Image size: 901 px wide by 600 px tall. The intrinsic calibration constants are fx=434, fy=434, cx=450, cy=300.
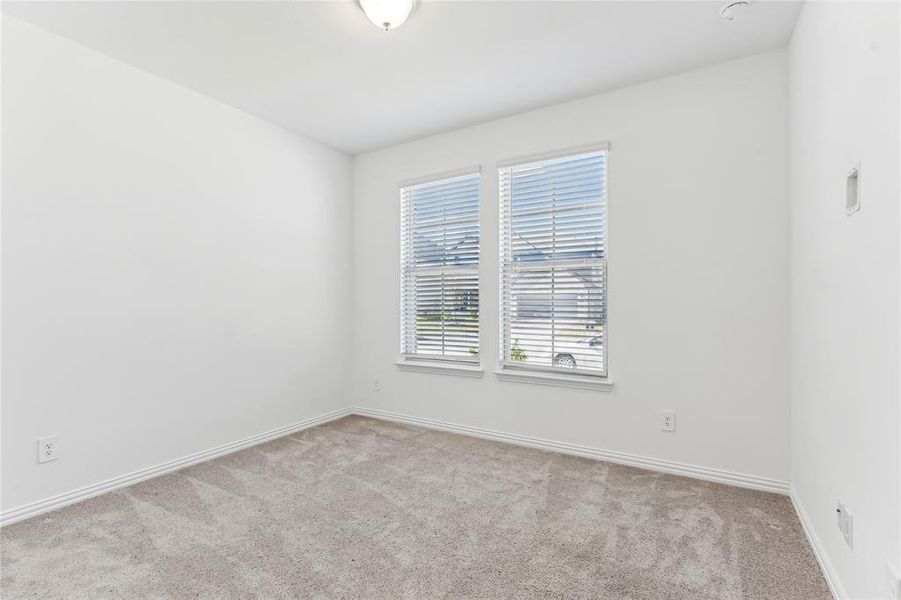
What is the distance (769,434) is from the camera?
8.56 feet

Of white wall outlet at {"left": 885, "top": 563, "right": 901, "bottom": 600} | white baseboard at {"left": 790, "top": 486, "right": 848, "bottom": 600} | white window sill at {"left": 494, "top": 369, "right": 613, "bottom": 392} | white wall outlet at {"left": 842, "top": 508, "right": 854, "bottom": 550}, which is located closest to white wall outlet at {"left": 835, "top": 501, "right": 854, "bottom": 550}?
white wall outlet at {"left": 842, "top": 508, "right": 854, "bottom": 550}

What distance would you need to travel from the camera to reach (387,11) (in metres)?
2.11

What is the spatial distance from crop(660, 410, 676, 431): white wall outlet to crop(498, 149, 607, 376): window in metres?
A: 0.47

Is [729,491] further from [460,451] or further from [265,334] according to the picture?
[265,334]

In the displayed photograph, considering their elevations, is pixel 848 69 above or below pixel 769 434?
above

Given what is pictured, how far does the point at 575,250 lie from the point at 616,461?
1542 mm

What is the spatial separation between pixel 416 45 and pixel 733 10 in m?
1.67

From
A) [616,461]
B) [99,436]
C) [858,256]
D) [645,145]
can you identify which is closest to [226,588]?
[99,436]

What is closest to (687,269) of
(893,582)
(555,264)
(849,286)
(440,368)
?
(555,264)

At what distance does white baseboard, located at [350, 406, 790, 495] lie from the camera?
2615 millimetres

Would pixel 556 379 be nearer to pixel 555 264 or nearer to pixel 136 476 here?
pixel 555 264

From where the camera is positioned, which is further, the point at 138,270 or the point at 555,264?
the point at 555,264

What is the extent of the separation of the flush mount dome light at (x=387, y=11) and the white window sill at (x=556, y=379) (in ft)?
8.20

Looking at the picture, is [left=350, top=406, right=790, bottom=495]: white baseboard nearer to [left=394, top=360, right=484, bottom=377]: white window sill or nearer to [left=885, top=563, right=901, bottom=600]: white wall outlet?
[left=394, top=360, right=484, bottom=377]: white window sill
